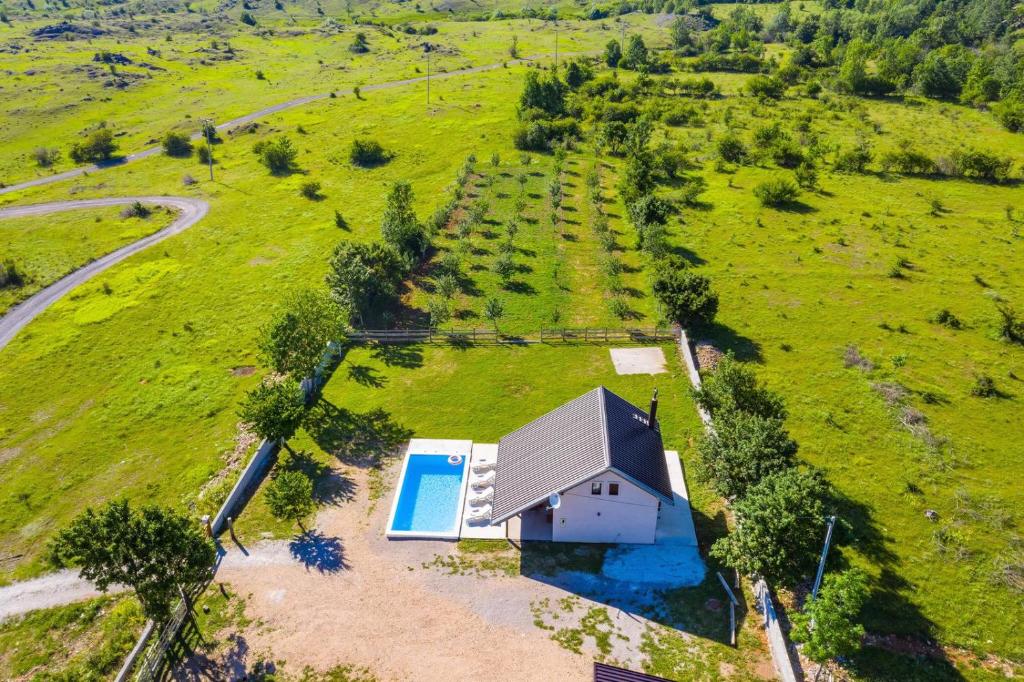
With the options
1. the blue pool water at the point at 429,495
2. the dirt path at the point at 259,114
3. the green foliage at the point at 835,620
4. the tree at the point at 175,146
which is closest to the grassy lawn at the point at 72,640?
the blue pool water at the point at 429,495

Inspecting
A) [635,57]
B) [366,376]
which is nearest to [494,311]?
[366,376]

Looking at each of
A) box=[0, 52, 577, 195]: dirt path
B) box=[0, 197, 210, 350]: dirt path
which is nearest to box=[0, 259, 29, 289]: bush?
box=[0, 197, 210, 350]: dirt path

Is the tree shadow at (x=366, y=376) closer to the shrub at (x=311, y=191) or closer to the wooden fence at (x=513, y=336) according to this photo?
the wooden fence at (x=513, y=336)

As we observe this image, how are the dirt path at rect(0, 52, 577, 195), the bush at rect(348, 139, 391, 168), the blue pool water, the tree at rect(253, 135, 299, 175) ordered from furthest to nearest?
1. the dirt path at rect(0, 52, 577, 195)
2. the bush at rect(348, 139, 391, 168)
3. the tree at rect(253, 135, 299, 175)
4. the blue pool water

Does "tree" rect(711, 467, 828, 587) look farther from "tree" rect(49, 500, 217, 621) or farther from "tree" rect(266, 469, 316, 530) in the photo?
"tree" rect(49, 500, 217, 621)

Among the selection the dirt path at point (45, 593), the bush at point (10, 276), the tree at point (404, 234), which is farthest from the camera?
the bush at point (10, 276)

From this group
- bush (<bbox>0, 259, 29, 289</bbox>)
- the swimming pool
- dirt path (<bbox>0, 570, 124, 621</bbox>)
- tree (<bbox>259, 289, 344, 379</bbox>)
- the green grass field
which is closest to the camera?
dirt path (<bbox>0, 570, 124, 621</bbox>)

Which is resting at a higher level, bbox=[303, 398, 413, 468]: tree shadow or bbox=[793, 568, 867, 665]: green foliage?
bbox=[793, 568, 867, 665]: green foliage
